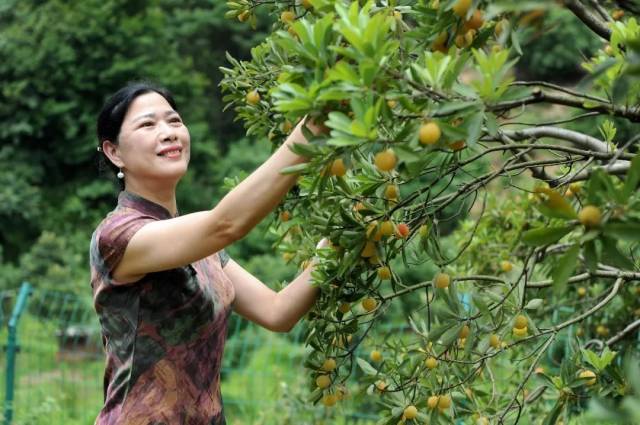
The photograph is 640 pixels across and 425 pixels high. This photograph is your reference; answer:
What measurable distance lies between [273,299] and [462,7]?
3.82 feet

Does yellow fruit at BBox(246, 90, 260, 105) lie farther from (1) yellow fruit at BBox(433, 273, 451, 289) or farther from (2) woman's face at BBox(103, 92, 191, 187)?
(1) yellow fruit at BBox(433, 273, 451, 289)

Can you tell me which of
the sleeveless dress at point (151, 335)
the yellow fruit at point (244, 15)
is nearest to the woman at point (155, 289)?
the sleeveless dress at point (151, 335)

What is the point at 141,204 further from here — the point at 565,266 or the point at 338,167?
the point at 565,266

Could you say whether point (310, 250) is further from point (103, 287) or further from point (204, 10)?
point (204, 10)

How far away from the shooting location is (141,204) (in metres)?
2.30

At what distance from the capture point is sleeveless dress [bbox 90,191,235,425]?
2160 millimetres

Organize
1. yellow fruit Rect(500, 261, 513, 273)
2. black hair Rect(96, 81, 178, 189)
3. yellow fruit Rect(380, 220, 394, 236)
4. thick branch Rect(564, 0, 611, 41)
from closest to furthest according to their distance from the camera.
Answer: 1. thick branch Rect(564, 0, 611, 41)
2. yellow fruit Rect(380, 220, 394, 236)
3. black hair Rect(96, 81, 178, 189)
4. yellow fruit Rect(500, 261, 513, 273)

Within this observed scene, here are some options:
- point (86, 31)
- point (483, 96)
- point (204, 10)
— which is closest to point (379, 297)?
point (483, 96)

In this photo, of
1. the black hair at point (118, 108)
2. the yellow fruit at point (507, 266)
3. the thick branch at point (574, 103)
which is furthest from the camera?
the yellow fruit at point (507, 266)

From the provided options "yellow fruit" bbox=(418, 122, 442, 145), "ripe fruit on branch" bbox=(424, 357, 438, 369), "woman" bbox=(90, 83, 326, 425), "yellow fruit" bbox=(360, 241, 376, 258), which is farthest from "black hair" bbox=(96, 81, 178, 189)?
"yellow fruit" bbox=(418, 122, 442, 145)

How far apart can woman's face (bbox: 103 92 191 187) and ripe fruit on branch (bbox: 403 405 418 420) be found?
2.55 feet

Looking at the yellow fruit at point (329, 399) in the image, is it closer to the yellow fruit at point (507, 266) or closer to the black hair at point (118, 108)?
the black hair at point (118, 108)

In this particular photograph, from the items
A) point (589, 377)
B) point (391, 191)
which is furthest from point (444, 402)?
point (391, 191)

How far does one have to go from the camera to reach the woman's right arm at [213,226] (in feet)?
5.77
